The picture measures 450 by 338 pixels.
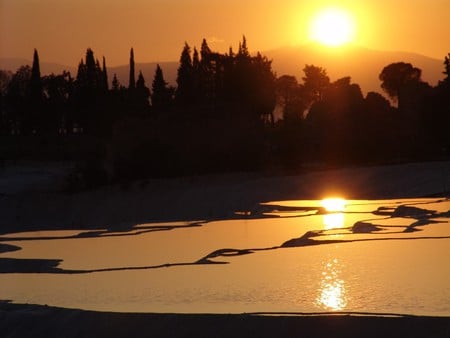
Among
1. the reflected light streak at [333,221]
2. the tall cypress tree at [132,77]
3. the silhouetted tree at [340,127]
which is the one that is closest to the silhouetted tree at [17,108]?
the tall cypress tree at [132,77]

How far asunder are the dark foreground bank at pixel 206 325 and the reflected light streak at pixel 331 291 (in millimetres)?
756

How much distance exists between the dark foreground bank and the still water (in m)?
0.55

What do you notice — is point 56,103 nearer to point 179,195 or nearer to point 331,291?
point 179,195

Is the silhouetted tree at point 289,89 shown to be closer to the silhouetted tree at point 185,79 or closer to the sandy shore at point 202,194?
the silhouetted tree at point 185,79

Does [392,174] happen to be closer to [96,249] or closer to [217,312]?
[96,249]

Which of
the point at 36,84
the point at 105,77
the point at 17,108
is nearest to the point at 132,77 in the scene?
the point at 105,77

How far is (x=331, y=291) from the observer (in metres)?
7.18

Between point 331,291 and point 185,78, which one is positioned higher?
point 185,78

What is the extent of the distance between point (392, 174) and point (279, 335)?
19.4 meters

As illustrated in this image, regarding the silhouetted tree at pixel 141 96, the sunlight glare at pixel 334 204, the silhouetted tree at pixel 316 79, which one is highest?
the silhouetted tree at pixel 316 79

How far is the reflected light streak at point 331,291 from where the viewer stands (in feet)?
21.6

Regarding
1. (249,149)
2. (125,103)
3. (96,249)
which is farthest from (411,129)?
(96,249)

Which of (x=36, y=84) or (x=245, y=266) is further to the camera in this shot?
(x=36, y=84)

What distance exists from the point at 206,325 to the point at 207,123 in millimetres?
24784
